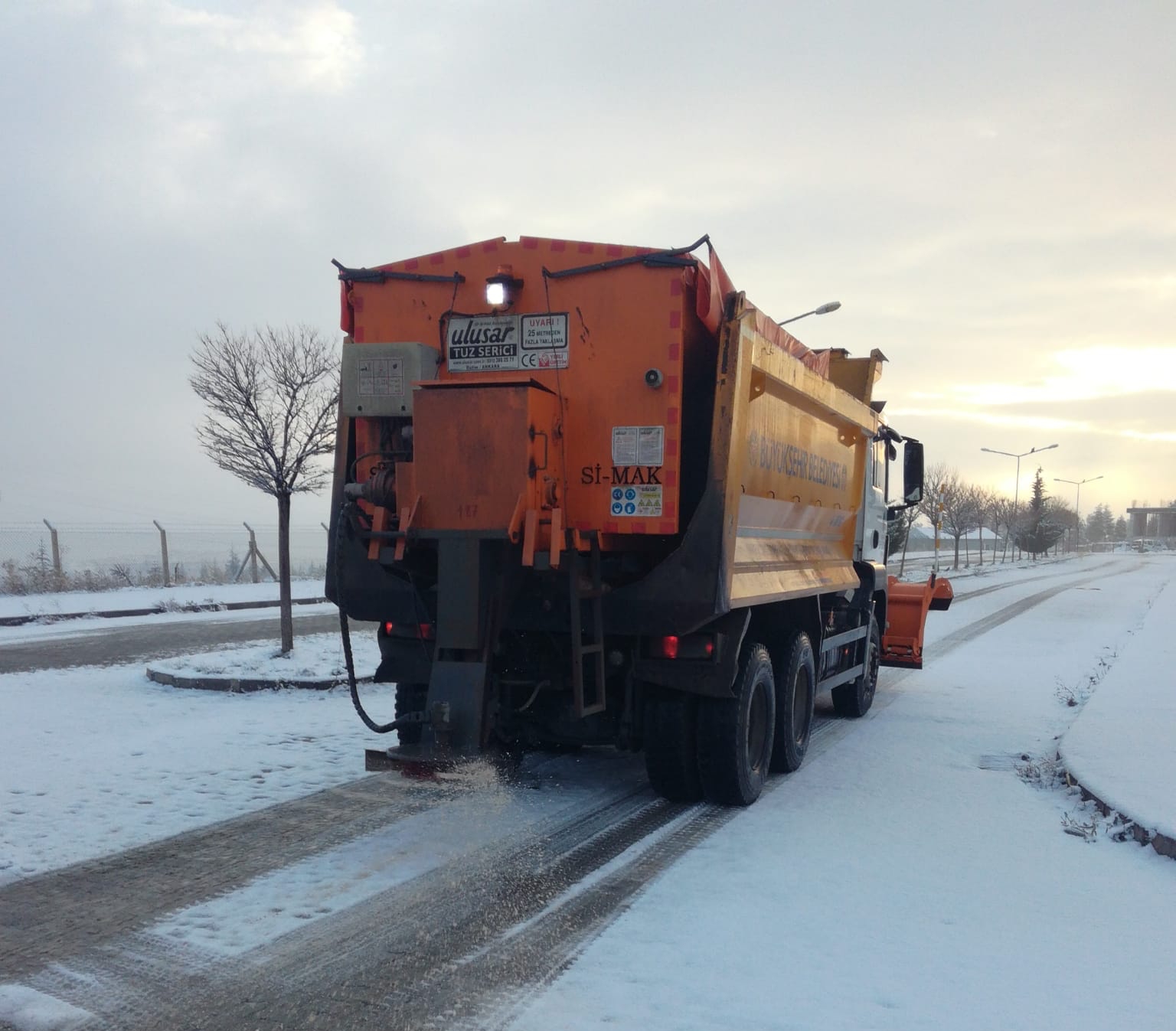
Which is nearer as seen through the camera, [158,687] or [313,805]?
[313,805]

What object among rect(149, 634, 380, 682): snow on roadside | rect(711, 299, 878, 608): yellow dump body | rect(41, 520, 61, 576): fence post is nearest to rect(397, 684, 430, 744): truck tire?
rect(711, 299, 878, 608): yellow dump body

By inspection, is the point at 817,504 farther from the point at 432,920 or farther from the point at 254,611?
the point at 254,611

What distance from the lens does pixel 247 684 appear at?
410 inches

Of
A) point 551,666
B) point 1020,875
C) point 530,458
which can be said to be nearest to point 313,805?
point 551,666

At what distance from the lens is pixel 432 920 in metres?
4.35

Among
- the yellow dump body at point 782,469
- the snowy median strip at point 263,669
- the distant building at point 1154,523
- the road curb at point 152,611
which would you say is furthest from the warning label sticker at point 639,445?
the distant building at point 1154,523

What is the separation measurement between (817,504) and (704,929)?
4.41 m

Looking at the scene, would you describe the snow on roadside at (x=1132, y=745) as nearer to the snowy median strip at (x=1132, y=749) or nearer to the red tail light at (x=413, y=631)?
the snowy median strip at (x=1132, y=749)

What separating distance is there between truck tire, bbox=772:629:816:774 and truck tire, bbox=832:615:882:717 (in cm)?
195

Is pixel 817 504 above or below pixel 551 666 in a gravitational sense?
above

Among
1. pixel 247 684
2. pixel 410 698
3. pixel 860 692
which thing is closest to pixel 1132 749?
pixel 860 692

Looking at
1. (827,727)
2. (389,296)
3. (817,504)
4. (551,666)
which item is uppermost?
(389,296)

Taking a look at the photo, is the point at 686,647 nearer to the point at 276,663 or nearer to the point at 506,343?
the point at 506,343

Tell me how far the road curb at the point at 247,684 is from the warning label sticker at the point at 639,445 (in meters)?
5.79
